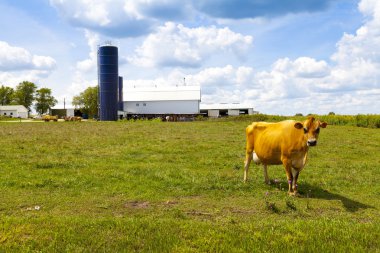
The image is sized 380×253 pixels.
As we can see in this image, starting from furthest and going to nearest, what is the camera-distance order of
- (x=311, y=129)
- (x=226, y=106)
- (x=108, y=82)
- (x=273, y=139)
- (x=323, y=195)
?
(x=226, y=106) → (x=108, y=82) → (x=273, y=139) → (x=323, y=195) → (x=311, y=129)

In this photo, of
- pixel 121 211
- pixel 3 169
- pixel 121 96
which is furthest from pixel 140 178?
pixel 121 96

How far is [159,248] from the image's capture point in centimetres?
702

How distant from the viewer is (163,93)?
101875 millimetres

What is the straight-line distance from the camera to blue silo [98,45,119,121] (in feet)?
267

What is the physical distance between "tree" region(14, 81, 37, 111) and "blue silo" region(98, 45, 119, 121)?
73.9m

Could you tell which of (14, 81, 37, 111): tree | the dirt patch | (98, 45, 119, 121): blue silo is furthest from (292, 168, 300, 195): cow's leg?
(14, 81, 37, 111): tree

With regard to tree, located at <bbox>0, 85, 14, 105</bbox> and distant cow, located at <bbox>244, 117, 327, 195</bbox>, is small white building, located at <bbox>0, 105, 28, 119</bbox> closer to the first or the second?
tree, located at <bbox>0, 85, 14, 105</bbox>

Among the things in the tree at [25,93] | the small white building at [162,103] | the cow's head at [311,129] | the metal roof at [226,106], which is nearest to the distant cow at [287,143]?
the cow's head at [311,129]

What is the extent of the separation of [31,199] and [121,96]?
301 ft

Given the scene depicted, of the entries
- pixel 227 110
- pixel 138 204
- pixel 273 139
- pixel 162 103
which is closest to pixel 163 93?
pixel 162 103

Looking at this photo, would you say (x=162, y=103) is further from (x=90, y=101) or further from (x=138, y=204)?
(x=138, y=204)

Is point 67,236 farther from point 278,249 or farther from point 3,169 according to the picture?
point 3,169

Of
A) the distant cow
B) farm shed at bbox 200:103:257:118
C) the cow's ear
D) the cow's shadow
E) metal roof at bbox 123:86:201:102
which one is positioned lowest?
the cow's shadow

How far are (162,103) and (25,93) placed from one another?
236 ft
